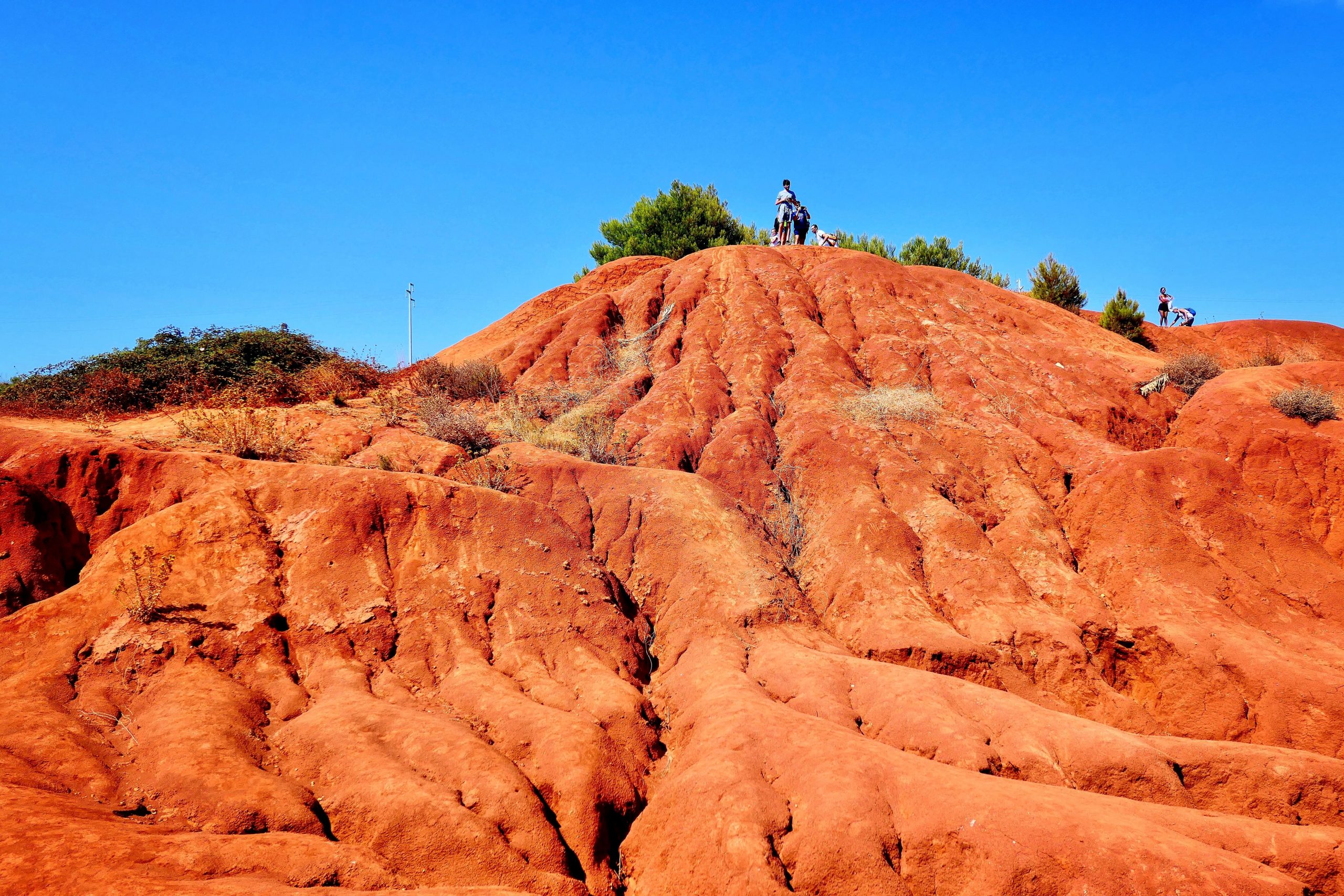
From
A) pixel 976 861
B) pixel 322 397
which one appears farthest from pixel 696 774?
pixel 322 397

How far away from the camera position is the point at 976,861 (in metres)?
6.87

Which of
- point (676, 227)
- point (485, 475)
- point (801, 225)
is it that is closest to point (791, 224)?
point (801, 225)

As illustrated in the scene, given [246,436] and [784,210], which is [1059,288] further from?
[246,436]

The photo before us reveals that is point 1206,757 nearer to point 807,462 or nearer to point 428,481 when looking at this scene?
point 807,462

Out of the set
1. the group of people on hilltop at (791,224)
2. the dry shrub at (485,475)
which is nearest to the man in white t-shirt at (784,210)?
the group of people on hilltop at (791,224)

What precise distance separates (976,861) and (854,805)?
3.95ft

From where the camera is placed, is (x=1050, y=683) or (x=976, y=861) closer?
(x=976, y=861)

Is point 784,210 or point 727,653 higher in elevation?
point 784,210

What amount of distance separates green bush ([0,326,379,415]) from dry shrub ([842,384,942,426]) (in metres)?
13.8

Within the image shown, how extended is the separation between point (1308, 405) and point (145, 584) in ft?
71.4

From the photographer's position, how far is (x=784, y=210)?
2802 cm

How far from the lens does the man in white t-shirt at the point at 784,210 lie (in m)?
27.1

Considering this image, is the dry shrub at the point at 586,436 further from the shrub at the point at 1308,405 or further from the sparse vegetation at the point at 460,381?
the shrub at the point at 1308,405

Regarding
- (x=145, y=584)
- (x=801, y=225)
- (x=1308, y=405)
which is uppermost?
(x=801, y=225)
